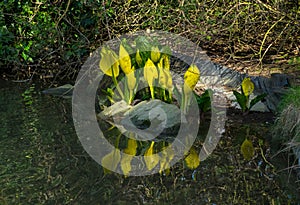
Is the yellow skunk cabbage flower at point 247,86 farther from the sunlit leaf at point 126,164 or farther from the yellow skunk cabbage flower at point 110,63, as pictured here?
the sunlit leaf at point 126,164

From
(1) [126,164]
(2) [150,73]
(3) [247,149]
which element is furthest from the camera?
(2) [150,73]

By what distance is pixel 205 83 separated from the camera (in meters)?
6.32

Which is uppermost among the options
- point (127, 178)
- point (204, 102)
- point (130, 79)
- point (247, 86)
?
point (127, 178)

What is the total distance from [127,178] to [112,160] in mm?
394

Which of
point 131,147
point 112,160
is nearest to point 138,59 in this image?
point 131,147

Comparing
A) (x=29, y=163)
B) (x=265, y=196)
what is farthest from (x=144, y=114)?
(x=265, y=196)

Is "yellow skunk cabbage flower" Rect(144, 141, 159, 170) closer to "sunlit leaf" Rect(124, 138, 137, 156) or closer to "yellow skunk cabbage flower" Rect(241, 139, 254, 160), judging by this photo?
"sunlit leaf" Rect(124, 138, 137, 156)

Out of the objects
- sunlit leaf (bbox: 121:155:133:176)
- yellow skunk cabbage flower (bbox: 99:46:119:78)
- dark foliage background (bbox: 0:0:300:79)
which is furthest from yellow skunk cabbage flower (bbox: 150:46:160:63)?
sunlit leaf (bbox: 121:155:133:176)

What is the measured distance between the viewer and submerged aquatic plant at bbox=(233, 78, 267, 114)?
5.34 meters

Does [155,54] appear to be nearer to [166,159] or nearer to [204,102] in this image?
[204,102]

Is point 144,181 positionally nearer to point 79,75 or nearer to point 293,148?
point 293,148

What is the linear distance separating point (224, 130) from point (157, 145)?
747 mm

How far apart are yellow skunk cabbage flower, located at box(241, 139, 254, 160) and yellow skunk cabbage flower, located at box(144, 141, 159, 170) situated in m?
0.72

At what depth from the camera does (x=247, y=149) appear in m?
4.50
